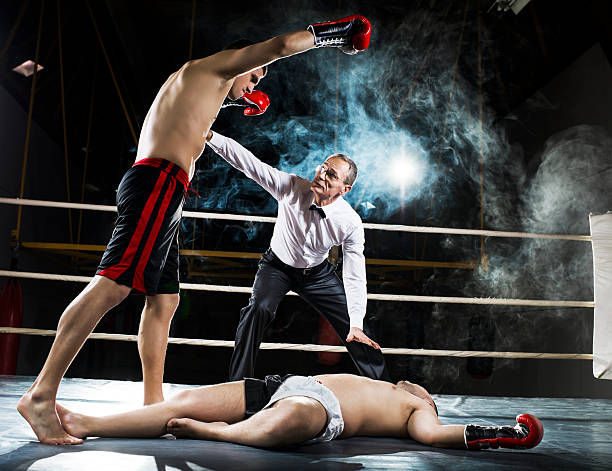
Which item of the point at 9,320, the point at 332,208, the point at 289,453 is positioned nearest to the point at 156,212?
the point at 289,453

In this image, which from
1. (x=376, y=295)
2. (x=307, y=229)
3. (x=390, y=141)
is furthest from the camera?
(x=390, y=141)

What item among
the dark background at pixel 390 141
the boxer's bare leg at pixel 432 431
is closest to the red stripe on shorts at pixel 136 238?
the boxer's bare leg at pixel 432 431

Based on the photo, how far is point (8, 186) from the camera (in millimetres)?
4746

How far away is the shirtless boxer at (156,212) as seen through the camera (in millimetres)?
1084

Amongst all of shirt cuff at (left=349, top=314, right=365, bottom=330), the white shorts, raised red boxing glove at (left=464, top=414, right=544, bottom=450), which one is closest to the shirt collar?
shirt cuff at (left=349, top=314, right=365, bottom=330)

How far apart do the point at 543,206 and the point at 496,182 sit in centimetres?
98

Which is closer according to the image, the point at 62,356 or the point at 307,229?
the point at 62,356

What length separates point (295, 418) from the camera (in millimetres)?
1013

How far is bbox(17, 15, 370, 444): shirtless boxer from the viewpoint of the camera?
1.08m

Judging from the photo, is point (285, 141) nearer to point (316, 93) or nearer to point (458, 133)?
point (316, 93)

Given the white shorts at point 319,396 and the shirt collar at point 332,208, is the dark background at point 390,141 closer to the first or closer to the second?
the shirt collar at point 332,208

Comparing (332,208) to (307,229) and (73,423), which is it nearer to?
(307,229)

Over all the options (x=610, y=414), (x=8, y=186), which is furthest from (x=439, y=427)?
(x=8, y=186)

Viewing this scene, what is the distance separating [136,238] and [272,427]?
1.85ft
